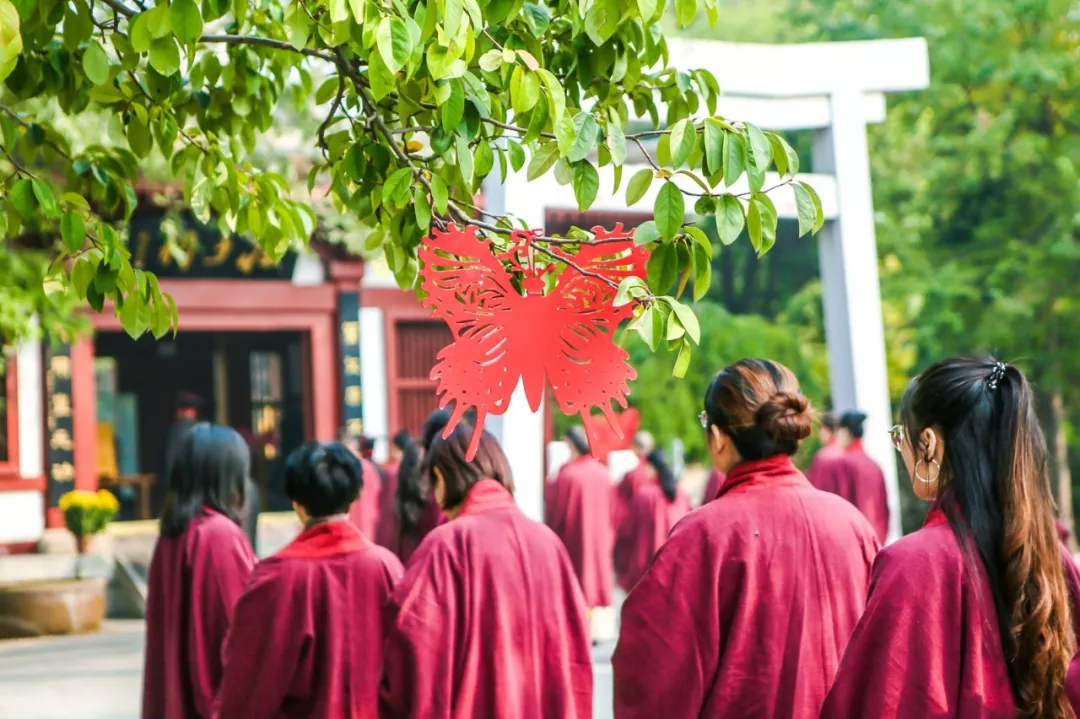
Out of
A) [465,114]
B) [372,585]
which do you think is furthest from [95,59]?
[372,585]

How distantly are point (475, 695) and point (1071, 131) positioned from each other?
47.9 feet

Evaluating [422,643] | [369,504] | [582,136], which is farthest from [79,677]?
[582,136]

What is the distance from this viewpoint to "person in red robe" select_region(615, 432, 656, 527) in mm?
12305

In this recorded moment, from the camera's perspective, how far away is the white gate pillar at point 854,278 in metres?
11.5

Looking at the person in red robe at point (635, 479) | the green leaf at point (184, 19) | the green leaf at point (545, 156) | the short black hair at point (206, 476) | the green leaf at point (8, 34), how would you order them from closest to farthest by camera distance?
1. the green leaf at point (8, 34)
2. the green leaf at point (184, 19)
3. the green leaf at point (545, 156)
4. the short black hair at point (206, 476)
5. the person in red robe at point (635, 479)

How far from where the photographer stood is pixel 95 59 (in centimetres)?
329

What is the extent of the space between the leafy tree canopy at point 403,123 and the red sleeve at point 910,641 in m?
0.66

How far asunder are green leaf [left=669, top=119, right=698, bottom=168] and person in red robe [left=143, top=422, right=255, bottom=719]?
2656mm

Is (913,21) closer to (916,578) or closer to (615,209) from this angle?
(615,209)

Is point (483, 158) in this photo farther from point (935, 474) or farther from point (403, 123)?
point (935, 474)

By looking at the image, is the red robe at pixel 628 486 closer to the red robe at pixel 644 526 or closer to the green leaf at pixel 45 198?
the red robe at pixel 644 526

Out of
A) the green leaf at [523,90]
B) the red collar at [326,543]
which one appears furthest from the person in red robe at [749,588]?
the red collar at [326,543]

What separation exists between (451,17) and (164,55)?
0.70m

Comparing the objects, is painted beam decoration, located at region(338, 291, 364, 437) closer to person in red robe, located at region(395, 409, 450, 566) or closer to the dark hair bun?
person in red robe, located at region(395, 409, 450, 566)
